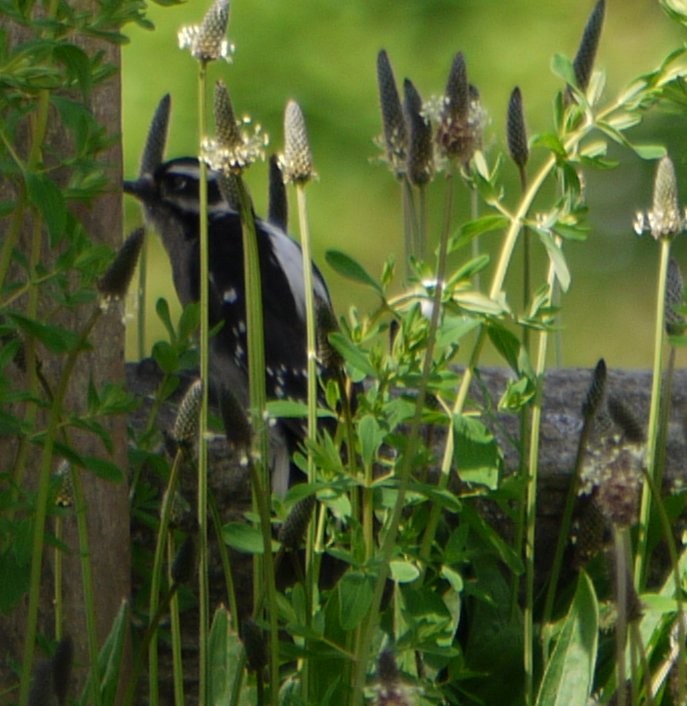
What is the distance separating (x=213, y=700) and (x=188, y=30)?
778mm

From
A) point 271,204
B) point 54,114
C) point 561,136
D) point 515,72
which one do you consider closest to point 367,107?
point 515,72

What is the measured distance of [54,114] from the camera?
81.0 inches

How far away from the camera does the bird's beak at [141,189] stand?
13.3ft

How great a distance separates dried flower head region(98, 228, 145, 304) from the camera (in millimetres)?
1506

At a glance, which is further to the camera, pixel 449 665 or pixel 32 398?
pixel 449 665

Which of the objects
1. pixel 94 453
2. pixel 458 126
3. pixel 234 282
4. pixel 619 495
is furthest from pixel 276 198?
pixel 619 495

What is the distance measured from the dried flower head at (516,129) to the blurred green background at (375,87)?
7.74 feet

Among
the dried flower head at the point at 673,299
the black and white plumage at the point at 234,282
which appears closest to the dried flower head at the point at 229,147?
the dried flower head at the point at 673,299

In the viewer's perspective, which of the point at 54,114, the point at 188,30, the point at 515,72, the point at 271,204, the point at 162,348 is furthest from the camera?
the point at 515,72

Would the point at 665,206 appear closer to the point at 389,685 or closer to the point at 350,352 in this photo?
the point at 350,352

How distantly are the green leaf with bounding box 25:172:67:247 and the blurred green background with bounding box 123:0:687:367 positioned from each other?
9.27 feet

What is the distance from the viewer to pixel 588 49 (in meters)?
1.85

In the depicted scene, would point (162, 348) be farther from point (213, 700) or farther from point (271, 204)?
point (271, 204)

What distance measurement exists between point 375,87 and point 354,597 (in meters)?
3.12
